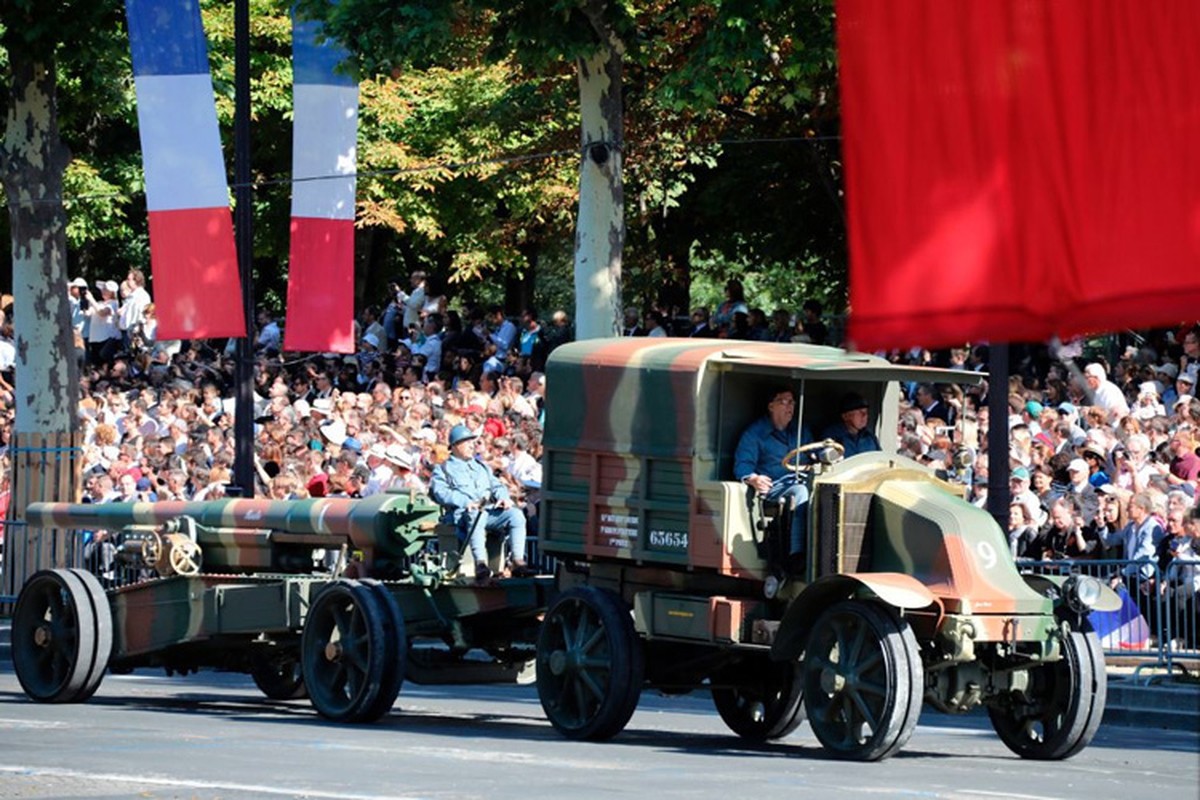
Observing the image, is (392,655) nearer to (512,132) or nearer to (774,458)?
(774,458)

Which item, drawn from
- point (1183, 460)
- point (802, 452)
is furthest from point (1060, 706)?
point (1183, 460)

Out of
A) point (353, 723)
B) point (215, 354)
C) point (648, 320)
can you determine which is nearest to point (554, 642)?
point (353, 723)

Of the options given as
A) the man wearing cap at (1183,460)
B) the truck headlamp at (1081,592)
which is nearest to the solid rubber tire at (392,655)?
the truck headlamp at (1081,592)

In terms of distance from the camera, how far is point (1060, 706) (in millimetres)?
14344

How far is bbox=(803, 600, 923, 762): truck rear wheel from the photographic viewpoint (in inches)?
535

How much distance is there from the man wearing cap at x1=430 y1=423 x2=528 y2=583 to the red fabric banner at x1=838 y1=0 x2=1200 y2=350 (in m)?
13.3

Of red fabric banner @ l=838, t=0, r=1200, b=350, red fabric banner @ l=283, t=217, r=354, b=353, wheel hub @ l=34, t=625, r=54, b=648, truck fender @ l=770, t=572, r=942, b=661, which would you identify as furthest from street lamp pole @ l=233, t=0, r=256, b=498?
red fabric banner @ l=838, t=0, r=1200, b=350

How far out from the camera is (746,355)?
15219mm

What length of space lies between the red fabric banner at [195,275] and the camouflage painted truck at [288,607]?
3.82m

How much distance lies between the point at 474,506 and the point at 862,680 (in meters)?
3.81

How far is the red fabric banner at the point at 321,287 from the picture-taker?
2319 cm

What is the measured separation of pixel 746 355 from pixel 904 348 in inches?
467

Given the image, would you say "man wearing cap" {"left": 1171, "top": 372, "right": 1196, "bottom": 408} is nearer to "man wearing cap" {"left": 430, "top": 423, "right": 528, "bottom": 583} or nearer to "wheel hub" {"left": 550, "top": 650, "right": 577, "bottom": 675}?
"man wearing cap" {"left": 430, "top": 423, "right": 528, "bottom": 583}

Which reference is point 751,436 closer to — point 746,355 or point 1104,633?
point 746,355
